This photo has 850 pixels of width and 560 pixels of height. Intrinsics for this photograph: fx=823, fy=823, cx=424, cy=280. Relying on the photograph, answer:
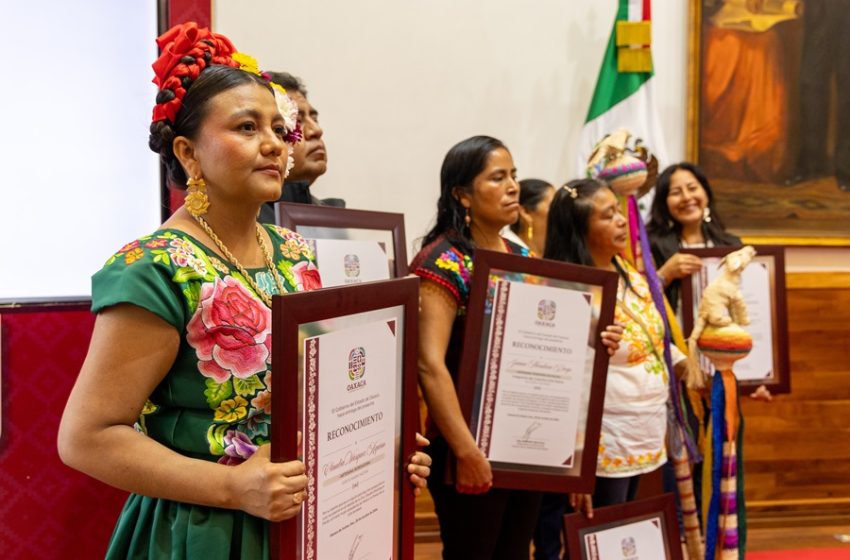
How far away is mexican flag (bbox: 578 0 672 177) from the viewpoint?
13.2 feet

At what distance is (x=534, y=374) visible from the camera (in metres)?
2.16

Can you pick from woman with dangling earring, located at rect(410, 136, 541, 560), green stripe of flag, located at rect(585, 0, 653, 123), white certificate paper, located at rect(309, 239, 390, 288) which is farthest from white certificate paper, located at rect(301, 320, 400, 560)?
green stripe of flag, located at rect(585, 0, 653, 123)

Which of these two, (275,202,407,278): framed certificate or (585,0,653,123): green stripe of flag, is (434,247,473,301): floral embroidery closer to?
(275,202,407,278): framed certificate

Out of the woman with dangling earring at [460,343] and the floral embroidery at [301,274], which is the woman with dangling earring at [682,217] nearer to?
the woman with dangling earring at [460,343]

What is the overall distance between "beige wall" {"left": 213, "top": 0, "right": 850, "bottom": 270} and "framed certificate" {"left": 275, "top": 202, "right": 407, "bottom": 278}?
1.80 m

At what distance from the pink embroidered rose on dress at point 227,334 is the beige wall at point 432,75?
9.00 ft

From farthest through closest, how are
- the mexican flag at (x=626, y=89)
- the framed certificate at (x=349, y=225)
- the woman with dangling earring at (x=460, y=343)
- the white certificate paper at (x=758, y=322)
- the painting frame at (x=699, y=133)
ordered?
the painting frame at (x=699, y=133) → the mexican flag at (x=626, y=89) → the white certificate paper at (x=758, y=322) → the woman with dangling earring at (x=460, y=343) → the framed certificate at (x=349, y=225)

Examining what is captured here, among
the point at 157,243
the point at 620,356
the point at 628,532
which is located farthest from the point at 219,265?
the point at 628,532

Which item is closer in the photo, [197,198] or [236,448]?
[236,448]

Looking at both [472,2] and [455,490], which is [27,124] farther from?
[472,2]

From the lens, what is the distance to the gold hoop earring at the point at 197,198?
1271 millimetres

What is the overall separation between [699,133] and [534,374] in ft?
8.47

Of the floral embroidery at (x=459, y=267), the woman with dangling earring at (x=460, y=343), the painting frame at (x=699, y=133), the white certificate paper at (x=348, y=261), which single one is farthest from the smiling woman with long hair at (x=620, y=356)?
the painting frame at (x=699, y=133)

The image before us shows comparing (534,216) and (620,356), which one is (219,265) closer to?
(620,356)
